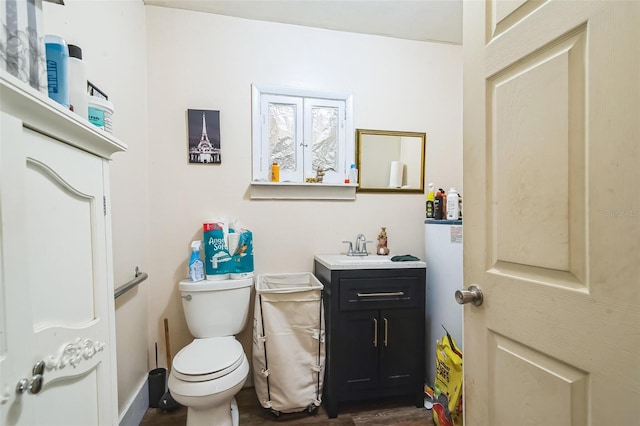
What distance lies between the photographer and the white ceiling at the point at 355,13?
6.03 feet

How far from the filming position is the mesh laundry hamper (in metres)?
1.66

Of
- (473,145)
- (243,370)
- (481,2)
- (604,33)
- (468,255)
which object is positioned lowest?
(243,370)

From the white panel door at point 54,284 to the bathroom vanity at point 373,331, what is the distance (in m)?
1.09

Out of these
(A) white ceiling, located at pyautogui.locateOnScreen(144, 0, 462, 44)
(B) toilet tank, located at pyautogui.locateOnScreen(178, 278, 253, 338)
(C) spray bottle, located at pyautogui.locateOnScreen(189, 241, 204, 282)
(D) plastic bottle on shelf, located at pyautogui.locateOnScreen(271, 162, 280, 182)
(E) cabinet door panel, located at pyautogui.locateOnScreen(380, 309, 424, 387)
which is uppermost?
(A) white ceiling, located at pyautogui.locateOnScreen(144, 0, 462, 44)

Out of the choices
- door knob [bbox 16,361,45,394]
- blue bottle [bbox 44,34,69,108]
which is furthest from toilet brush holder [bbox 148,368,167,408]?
blue bottle [bbox 44,34,69,108]

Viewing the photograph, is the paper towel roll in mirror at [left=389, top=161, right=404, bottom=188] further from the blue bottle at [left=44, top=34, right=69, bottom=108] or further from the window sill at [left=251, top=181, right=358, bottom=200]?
the blue bottle at [left=44, top=34, right=69, bottom=108]

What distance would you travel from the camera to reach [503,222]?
0.79m

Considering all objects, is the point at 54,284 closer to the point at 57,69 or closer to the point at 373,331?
the point at 57,69

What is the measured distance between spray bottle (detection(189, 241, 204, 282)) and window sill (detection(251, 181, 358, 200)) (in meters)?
0.49

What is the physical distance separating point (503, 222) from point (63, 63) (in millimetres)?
1145

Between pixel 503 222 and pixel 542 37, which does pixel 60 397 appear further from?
pixel 542 37

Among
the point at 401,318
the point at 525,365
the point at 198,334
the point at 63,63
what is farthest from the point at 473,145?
the point at 198,334

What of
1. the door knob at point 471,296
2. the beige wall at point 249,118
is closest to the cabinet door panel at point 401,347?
the beige wall at point 249,118

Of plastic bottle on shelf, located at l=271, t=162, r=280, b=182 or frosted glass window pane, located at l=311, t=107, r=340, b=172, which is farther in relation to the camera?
frosted glass window pane, located at l=311, t=107, r=340, b=172
